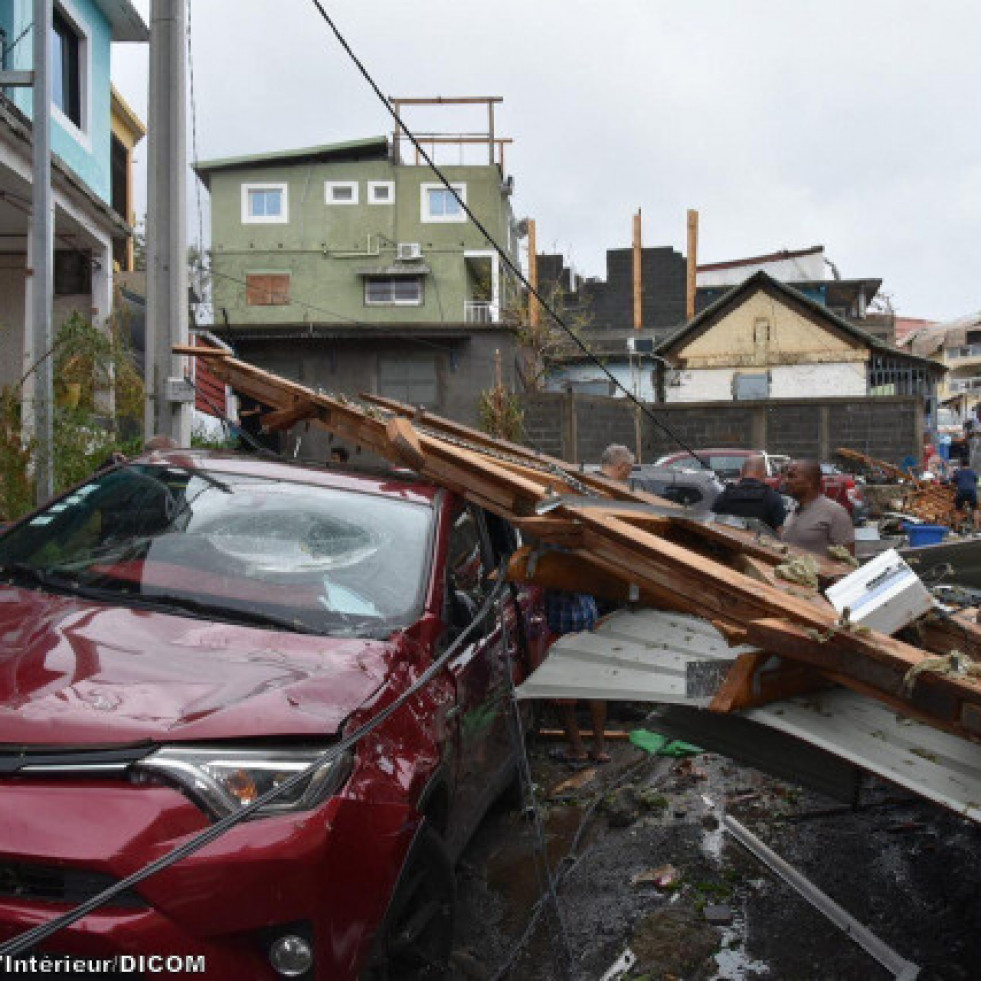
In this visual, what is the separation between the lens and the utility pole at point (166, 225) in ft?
23.0

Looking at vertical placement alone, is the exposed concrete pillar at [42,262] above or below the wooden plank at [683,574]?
above

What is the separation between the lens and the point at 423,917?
9.69ft

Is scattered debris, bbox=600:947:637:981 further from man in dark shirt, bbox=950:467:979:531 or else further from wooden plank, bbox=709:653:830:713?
man in dark shirt, bbox=950:467:979:531

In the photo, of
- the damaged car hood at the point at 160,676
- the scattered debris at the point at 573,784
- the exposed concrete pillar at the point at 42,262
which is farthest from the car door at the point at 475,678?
the exposed concrete pillar at the point at 42,262

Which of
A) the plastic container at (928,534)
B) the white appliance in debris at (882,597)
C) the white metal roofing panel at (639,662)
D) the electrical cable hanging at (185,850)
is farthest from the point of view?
the plastic container at (928,534)

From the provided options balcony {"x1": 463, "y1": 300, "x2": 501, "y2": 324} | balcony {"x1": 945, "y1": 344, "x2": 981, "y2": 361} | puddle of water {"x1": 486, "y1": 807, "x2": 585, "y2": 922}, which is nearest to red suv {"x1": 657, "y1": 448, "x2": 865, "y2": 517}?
puddle of water {"x1": 486, "y1": 807, "x2": 585, "y2": 922}

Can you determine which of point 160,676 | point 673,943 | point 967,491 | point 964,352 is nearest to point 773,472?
point 967,491

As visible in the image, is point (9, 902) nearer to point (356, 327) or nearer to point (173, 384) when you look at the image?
point (173, 384)

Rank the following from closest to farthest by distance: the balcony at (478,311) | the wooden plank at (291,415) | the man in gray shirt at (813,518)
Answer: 1. the wooden plank at (291,415)
2. the man in gray shirt at (813,518)
3. the balcony at (478,311)

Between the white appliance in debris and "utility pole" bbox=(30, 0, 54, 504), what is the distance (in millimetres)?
6085

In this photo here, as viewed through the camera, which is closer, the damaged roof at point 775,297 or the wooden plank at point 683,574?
the wooden plank at point 683,574

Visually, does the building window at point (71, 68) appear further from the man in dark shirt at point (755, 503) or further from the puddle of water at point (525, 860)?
the puddle of water at point (525, 860)

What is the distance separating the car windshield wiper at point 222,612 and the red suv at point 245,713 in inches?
0.4

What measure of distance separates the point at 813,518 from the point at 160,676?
4.66 m
